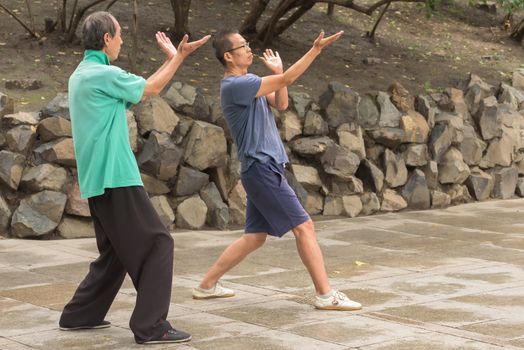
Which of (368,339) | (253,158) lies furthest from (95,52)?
(368,339)

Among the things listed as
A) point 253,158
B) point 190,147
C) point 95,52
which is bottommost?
point 190,147

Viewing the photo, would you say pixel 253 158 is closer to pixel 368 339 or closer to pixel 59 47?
pixel 368 339

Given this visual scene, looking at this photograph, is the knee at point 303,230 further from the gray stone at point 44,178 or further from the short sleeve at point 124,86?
the gray stone at point 44,178

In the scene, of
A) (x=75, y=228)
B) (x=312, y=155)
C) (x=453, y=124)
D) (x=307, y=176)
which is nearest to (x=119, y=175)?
(x=75, y=228)

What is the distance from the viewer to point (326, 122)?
1170 cm

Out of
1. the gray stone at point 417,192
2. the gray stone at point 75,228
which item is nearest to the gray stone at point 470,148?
the gray stone at point 417,192

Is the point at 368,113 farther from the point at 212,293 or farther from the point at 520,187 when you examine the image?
the point at 212,293

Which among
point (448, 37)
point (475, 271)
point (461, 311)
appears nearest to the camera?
point (461, 311)

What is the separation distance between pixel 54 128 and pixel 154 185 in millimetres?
1089

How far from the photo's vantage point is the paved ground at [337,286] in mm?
6066

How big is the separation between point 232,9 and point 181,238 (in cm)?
637

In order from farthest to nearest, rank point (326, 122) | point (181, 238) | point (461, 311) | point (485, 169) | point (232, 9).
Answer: point (232, 9) → point (485, 169) → point (326, 122) → point (181, 238) → point (461, 311)

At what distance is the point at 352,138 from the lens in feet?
38.3

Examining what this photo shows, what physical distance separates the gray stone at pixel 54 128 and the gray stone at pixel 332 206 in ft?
9.64
